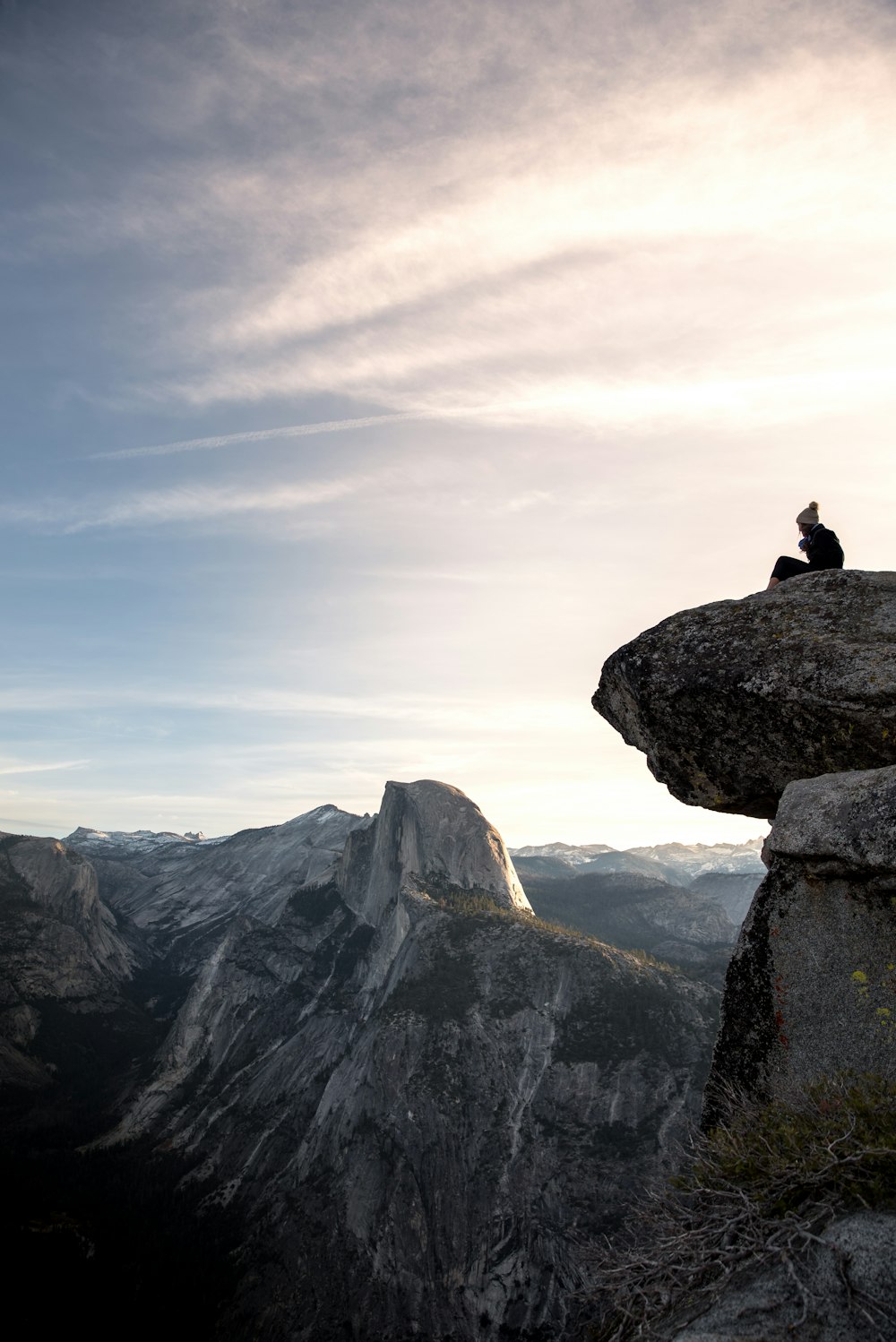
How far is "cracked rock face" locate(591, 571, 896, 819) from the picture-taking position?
1012 centimetres

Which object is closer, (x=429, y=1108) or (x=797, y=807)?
(x=797, y=807)

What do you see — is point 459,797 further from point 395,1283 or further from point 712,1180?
point 712,1180

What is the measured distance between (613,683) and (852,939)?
595 centimetres

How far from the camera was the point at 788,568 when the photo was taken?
43.4 feet

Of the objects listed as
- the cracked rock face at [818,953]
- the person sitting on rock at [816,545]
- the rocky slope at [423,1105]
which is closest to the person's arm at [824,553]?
the person sitting on rock at [816,545]

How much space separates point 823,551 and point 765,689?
3.75 meters

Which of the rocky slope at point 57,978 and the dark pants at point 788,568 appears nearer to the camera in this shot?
the dark pants at point 788,568

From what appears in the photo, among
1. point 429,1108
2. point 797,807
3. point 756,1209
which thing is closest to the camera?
point 756,1209

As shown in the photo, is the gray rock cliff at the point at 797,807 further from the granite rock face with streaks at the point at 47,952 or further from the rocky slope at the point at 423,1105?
the granite rock face with streaks at the point at 47,952

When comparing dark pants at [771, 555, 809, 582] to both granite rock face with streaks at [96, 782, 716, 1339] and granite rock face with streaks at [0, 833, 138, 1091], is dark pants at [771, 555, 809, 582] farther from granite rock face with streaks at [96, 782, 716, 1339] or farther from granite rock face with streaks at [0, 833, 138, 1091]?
granite rock face with streaks at [0, 833, 138, 1091]

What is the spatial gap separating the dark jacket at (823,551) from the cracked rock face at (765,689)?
0.76m

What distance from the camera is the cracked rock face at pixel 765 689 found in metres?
10.1

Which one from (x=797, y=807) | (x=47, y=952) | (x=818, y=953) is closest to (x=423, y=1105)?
(x=818, y=953)

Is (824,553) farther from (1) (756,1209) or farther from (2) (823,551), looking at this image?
(1) (756,1209)
